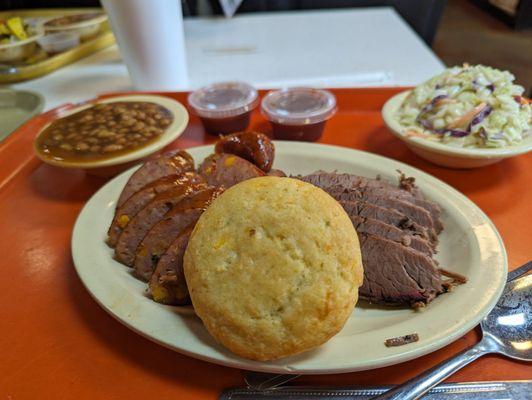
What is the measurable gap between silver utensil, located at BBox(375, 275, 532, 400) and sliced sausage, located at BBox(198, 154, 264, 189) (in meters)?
1.03

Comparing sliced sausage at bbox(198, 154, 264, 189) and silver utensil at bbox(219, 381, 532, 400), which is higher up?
sliced sausage at bbox(198, 154, 264, 189)

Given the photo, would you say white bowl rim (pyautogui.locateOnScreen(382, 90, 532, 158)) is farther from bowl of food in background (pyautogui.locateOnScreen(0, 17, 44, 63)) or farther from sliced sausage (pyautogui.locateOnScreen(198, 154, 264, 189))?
bowl of food in background (pyautogui.locateOnScreen(0, 17, 44, 63))

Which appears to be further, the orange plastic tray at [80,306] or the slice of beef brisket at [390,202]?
the slice of beef brisket at [390,202]

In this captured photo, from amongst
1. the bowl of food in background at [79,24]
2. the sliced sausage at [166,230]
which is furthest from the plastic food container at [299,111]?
the bowl of food in background at [79,24]

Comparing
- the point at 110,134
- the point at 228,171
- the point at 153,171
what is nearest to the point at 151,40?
the point at 110,134

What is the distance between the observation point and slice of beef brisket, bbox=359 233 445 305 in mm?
1505

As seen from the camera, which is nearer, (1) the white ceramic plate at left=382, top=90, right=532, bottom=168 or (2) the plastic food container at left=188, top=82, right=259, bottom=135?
(1) the white ceramic plate at left=382, top=90, right=532, bottom=168

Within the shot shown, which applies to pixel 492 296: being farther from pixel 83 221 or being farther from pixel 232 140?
pixel 83 221

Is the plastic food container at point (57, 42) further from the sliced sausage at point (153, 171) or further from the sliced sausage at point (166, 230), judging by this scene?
the sliced sausage at point (166, 230)

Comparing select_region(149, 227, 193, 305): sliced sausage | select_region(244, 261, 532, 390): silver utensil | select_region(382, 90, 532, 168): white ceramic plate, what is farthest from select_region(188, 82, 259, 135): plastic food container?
select_region(244, 261, 532, 390): silver utensil

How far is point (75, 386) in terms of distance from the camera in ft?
4.46

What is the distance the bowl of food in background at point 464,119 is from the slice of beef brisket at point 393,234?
2.40 ft

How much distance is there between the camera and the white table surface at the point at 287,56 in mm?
3430

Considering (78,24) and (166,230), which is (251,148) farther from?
(78,24)
